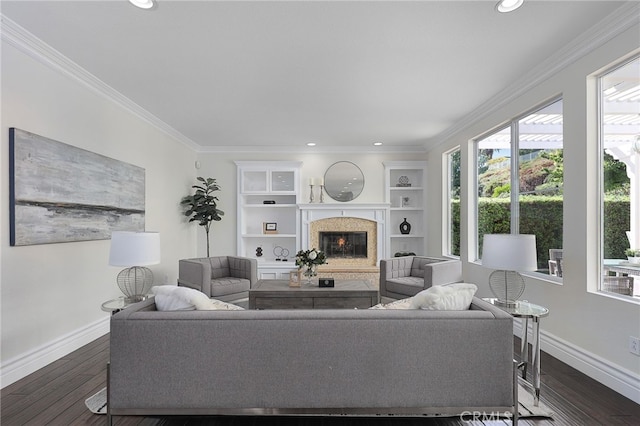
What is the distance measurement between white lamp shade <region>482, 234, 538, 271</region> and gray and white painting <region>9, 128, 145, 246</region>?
367cm

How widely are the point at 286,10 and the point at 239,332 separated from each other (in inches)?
81.1

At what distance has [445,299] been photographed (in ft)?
6.84

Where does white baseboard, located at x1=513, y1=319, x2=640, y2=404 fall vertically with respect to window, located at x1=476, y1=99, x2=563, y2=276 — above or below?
below

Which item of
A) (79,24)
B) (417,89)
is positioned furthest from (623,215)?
(79,24)

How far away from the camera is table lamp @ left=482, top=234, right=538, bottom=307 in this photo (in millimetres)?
2643

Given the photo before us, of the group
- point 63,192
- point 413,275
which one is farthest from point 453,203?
point 63,192

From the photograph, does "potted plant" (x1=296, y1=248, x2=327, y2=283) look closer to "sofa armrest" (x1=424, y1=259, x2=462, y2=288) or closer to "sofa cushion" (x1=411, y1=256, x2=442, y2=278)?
"sofa armrest" (x1=424, y1=259, x2=462, y2=288)

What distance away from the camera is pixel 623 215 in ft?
8.62

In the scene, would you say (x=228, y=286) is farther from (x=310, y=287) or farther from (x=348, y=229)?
(x=348, y=229)

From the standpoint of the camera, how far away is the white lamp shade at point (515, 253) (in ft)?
8.66

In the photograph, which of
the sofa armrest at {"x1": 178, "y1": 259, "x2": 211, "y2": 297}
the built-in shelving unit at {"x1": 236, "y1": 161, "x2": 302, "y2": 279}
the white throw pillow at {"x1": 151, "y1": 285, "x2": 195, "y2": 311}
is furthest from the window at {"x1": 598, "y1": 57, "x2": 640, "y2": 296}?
the built-in shelving unit at {"x1": 236, "y1": 161, "x2": 302, "y2": 279}

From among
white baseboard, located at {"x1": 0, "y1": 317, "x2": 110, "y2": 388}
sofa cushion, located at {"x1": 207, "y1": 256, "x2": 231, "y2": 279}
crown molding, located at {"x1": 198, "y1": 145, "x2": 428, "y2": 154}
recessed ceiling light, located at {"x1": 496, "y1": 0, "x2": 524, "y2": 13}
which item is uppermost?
recessed ceiling light, located at {"x1": 496, "y1": 0, "x2": 524, "y2": 13}

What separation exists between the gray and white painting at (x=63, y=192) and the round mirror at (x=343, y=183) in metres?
3.58

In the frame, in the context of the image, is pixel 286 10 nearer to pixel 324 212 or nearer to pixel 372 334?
pixel 372 334
